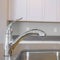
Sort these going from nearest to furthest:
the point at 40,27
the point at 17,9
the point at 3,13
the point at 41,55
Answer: the point at 41,55 → the point at 3,13 → the point at 17,9 → the point at 40,27

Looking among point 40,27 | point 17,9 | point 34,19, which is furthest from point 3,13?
point 40,27

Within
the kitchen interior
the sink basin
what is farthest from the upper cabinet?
the sink basin

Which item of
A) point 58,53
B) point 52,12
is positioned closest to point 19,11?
point 52,12

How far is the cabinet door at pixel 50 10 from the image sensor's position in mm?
1850

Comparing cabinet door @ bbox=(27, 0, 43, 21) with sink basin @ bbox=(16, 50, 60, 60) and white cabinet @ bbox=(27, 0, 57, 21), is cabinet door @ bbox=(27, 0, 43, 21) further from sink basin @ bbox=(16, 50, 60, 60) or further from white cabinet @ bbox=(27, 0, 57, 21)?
sink basin @ bbox=(16, 50, 60, 60)

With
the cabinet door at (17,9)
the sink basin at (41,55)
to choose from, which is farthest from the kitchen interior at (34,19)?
the sink basin at (41,55)

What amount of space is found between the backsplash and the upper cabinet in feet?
0.45

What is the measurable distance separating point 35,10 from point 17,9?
0.71ft

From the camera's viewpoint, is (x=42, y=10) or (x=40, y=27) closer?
(x=42, y=10)

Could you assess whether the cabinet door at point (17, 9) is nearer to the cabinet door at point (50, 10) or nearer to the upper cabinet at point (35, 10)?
the upper cabinet at point (35, 10)

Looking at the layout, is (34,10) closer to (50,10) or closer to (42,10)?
(42,10)

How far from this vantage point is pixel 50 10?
1.87 meters

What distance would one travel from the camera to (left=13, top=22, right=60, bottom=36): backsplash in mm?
1918

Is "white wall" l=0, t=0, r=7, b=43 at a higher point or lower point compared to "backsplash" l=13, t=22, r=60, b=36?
higher
